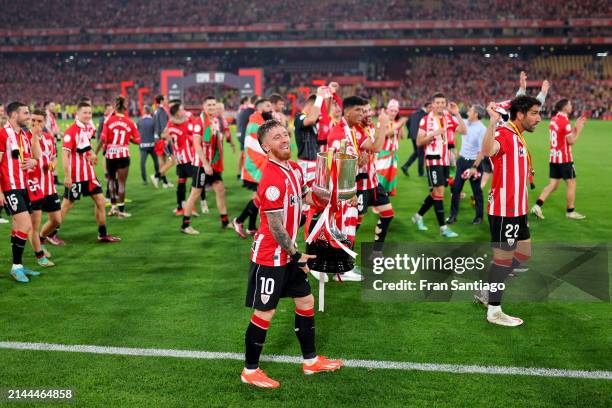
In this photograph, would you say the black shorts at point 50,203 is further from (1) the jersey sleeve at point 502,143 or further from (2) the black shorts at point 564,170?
(2) the black shorts at point 564,170

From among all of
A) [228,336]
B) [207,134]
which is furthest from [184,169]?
[228,336]

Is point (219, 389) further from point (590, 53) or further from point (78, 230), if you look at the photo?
point (590, 53)

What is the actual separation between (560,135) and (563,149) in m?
0.29

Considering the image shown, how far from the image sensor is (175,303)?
263 inches

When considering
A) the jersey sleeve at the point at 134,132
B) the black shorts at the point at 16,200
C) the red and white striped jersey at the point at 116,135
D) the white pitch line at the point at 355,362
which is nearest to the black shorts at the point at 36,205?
the black shorts at the point at 16,200

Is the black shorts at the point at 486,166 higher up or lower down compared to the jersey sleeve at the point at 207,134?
lower down

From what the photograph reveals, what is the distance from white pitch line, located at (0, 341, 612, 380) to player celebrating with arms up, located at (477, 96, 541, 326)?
1.05 m

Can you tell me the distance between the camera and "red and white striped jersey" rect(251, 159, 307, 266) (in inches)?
174

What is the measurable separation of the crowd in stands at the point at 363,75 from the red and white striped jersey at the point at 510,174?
143ft

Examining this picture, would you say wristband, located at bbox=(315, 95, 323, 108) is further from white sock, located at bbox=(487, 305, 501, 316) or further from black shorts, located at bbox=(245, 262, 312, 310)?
white sock, located at bbox=(487, 305, 501, 316)

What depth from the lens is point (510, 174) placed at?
587 cm

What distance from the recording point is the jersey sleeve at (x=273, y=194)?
14.5 ft

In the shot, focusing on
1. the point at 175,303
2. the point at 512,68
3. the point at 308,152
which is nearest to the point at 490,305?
the point at 175,303

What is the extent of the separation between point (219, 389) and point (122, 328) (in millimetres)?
1699
